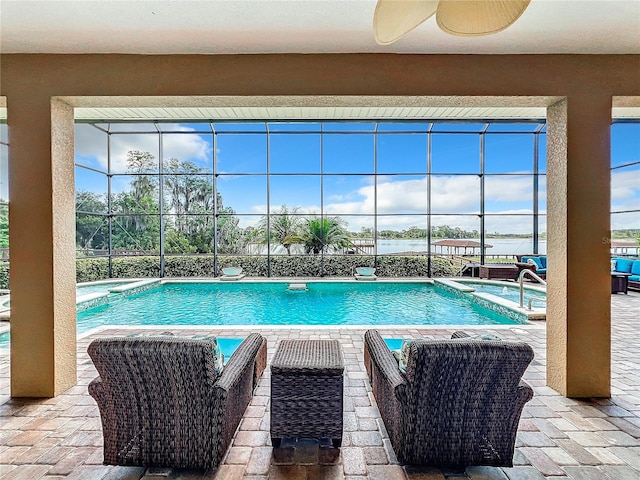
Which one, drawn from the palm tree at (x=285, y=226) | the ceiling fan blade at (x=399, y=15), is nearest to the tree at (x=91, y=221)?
the palm tree at (x=285, y=226)

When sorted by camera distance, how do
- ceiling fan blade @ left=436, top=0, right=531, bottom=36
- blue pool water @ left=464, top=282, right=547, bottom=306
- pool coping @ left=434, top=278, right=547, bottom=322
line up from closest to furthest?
ceiling fan blade @ left=436, top=0, right=531, bottom=36 → pool coping @ left=434, top=278, right=547, bottom=322 → blue pool water @ left=464, top=282, right=547, bottom=306

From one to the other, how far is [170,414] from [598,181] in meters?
3.78

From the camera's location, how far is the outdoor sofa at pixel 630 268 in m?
8.46

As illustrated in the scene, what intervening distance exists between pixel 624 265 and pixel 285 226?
9634mm

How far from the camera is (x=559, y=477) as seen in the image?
1.94m

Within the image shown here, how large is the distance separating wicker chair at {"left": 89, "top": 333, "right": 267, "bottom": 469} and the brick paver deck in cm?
14

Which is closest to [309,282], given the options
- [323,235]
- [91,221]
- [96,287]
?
[323,235]

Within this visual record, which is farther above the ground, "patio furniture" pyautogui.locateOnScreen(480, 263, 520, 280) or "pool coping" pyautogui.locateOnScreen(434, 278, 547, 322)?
"patio furniture" pyautogui.locateOnScreen(480, 263, 520, 280)

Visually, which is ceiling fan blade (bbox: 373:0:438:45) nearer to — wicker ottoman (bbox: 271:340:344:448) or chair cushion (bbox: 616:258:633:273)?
wicker ottoman (bbox: 271:340:344:448)

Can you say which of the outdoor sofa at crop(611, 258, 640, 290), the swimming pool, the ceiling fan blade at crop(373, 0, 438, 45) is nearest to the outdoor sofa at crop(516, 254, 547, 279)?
the swimming pool

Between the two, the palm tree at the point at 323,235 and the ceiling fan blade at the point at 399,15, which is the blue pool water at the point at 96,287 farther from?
the ceiling fan blade at the point at 399,15

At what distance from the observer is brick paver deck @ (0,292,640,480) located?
197cm

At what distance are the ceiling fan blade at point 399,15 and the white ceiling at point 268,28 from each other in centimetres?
85

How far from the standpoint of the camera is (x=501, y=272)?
1009cm
